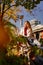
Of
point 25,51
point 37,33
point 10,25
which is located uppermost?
point 10,25

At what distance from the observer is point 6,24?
3.76 metres

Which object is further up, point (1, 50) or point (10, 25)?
point (10, 25)

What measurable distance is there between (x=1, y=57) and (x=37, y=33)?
25286 millimetres

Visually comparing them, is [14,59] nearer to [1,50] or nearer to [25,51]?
[1,50]

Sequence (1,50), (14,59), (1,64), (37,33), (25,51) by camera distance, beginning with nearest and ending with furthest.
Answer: (1,64)
(14,59)
(1,50)
(25,51)
(37,33)

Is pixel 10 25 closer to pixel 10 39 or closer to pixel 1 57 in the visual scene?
pixel 10 39

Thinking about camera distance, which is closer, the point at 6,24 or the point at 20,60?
the point at 20,60

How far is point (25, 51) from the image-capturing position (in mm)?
3930

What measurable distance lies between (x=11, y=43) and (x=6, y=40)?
136 mm

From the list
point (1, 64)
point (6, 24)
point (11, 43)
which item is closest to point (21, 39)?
point (11, 43)

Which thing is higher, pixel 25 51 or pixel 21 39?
pixel 21 39

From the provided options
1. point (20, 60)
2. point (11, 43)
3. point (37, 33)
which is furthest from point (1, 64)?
point (37, 33)

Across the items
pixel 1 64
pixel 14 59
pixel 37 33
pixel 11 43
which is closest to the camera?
pixel 1 64

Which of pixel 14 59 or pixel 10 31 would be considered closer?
pixel 14 59
